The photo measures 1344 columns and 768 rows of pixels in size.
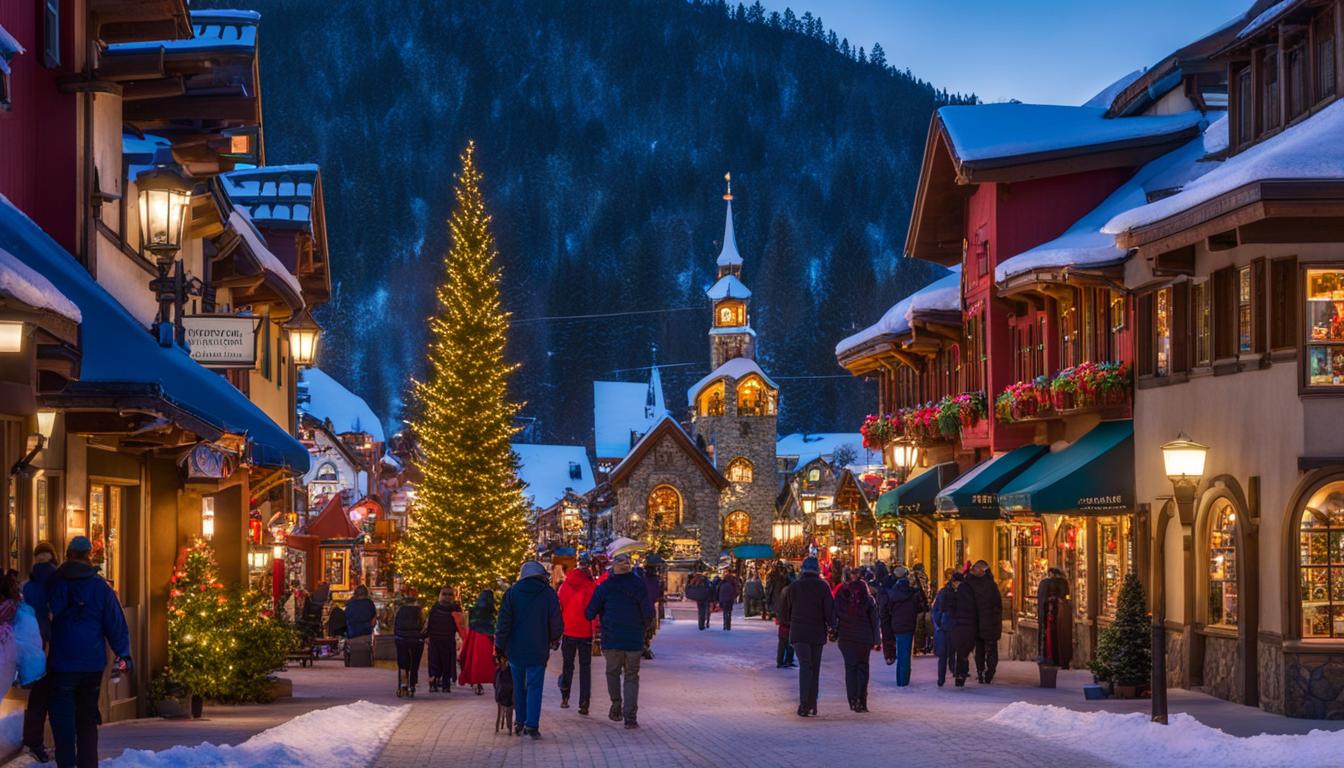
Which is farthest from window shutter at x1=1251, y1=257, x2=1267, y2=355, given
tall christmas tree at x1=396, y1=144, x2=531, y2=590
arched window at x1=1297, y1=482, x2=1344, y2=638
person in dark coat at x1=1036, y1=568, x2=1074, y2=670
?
tall christmas tree at x1=396, y1=144, x2=531, y2=590

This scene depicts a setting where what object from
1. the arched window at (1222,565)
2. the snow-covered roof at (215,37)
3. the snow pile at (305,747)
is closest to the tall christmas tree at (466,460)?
the snow-covered roof at (215,37)

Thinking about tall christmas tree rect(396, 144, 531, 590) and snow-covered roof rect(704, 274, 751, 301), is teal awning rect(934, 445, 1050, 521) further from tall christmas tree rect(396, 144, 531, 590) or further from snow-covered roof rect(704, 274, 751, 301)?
snow-covered roof rect(704, 274, 751, 301)

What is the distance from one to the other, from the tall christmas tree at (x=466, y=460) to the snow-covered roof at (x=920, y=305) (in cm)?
888

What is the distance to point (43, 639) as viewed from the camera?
44.9ft

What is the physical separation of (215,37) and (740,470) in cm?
9358

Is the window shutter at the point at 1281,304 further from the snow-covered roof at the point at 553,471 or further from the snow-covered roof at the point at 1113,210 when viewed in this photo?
the snow-covered roof at the point at 553,471

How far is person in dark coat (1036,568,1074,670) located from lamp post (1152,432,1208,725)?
26.6ft

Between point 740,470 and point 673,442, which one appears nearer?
point 673,442

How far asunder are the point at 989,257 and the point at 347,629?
14.3 meters

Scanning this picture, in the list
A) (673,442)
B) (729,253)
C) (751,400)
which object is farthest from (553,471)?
(673,442)

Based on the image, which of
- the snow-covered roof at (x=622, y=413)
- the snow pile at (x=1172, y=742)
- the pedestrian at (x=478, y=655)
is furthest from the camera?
the snow-covered roof at (x=622, y=413)

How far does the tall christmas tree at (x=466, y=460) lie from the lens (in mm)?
44750

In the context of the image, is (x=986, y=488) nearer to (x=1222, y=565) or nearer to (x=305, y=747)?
(x=1222, y=565)

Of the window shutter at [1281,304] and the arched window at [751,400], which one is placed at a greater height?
the arched window at [751,400]
